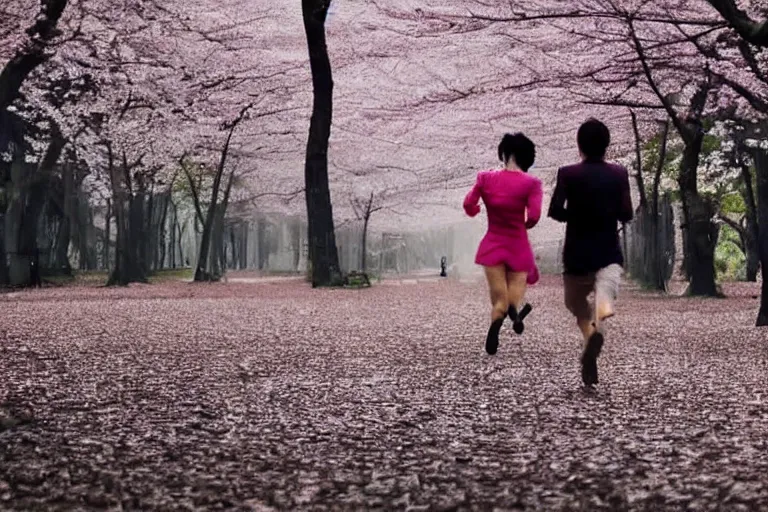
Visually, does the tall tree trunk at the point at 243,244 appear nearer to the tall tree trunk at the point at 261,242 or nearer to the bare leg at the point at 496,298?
the tall tree trunk at the point at 261,242

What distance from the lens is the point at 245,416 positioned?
6277mm

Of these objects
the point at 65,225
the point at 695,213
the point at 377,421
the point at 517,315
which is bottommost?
the point at 377,421

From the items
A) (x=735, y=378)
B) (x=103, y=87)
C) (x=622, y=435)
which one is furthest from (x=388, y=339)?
(x=103, y=87)

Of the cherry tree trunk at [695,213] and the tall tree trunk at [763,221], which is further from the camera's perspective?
the cherry tree trunk at [695,213]

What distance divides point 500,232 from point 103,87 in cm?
2507

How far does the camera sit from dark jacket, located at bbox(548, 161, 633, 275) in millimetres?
6309

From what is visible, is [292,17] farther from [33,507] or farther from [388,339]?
[33,507]

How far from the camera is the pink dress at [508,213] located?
276 inches

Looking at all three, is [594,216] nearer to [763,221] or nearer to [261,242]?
[763,221]

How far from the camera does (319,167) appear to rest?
24.7 m

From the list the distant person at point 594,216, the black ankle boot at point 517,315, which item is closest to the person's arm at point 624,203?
the distant person at point 594,216

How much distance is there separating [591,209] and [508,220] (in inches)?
37.2

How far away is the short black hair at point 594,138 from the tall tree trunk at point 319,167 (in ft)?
58.8

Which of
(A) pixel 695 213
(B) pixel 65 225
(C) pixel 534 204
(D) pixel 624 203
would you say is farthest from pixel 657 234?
(B) pixel 65 225
